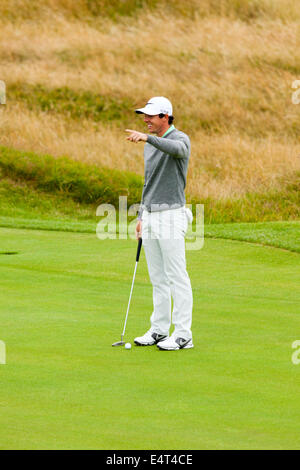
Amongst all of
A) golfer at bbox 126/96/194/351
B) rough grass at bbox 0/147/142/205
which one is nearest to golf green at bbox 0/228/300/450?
golfer at bbox 126/96/194/351

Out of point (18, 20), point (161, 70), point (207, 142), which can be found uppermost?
point (18, 20)

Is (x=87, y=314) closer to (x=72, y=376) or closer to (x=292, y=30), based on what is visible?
(x=72, y=376)

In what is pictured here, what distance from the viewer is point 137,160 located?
21922mm

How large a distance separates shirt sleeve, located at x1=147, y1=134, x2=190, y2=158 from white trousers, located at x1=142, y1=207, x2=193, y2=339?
1.64 ft

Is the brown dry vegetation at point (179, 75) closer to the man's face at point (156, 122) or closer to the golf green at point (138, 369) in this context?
the golf green at point (138, 369)

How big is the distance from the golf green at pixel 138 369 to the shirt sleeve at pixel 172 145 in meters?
1.40

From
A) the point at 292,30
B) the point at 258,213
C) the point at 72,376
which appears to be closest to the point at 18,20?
the point at 292,30

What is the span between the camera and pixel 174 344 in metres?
6.45

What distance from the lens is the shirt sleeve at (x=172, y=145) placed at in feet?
20.2

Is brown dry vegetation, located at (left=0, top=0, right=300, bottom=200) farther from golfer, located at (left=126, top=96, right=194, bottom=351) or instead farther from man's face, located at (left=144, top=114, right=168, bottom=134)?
man's face, located at (left=144, top=114, right=168, bottom=134)

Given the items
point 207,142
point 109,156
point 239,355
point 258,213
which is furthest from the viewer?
point 207,142

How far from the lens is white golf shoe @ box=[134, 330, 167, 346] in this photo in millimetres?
6621

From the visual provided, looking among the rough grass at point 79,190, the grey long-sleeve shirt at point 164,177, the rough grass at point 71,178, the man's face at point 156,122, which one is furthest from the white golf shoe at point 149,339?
the rough grass at point 71,178
